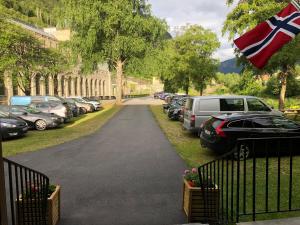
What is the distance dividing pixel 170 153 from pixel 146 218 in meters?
6.38

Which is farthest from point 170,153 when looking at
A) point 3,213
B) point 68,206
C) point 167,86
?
point 167,86

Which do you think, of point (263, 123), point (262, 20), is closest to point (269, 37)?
point (263, 123)

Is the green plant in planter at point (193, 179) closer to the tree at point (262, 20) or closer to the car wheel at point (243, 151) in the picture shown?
the car wheel at point (243, 151)

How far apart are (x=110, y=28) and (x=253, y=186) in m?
36.4

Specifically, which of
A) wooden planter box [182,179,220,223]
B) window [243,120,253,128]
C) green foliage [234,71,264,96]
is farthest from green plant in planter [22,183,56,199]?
green foliage [234,71,264,96]

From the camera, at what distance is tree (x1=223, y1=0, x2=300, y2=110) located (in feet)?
82.5

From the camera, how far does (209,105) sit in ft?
51.1

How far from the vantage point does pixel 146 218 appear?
630 centimetres

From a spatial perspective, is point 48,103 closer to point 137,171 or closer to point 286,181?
point 137,171

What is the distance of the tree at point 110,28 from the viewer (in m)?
38.7

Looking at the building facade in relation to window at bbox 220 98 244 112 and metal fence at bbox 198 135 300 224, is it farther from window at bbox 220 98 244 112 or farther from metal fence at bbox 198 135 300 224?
metal fence at bbox 198 135 300 224

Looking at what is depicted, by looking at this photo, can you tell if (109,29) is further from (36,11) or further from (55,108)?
(36,11)

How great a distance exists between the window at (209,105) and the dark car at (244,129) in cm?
400

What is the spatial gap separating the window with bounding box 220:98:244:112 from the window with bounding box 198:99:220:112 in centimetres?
24
